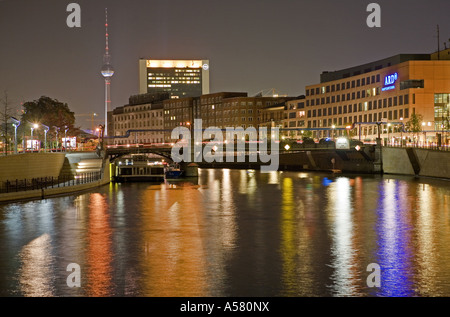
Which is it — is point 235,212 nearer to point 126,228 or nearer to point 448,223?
point 126,228

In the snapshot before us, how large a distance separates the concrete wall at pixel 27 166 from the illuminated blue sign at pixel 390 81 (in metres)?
89.1

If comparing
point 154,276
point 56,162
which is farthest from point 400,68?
point 154,276

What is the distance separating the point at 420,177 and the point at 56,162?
46.6m

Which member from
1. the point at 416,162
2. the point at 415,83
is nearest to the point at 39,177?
the point at 416,162

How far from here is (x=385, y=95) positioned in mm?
146000

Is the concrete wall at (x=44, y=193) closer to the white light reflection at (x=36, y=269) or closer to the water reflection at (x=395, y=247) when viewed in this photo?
the white light reflection at (x=36, y=269)

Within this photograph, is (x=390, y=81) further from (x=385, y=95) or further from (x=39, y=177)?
(x=39, y=177)

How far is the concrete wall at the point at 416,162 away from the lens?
251ft

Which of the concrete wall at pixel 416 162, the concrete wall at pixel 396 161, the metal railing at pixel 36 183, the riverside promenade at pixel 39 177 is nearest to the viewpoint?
the riverside promenade at pixel 39 177

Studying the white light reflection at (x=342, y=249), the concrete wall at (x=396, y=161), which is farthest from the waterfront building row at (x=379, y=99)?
the white light reflection at (x=342, y=249)

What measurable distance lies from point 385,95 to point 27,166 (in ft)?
347

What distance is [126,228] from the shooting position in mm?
32156

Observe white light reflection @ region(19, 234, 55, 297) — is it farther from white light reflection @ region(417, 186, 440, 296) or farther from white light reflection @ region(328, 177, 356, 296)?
white light reflection @ region(417, 186, 440, 296)

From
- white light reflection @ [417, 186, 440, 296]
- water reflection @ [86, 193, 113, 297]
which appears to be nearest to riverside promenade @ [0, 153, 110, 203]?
water reflection @ [86, 193, 113, 297]
